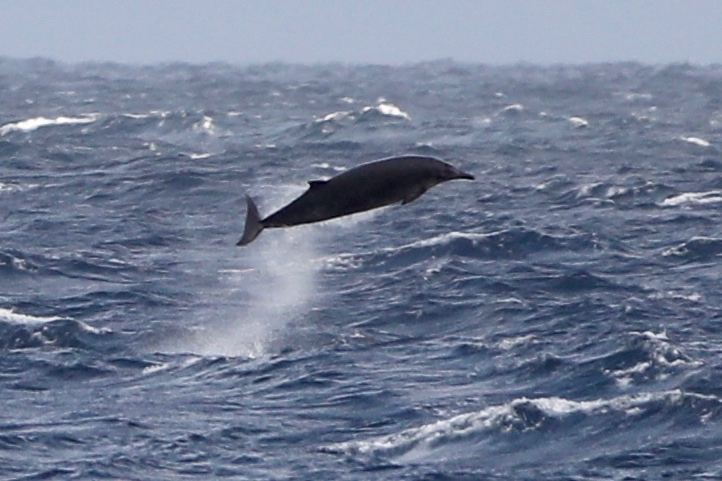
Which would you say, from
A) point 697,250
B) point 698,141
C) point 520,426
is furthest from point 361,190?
point 698,141

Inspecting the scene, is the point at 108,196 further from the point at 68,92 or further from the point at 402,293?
the point at 68,92

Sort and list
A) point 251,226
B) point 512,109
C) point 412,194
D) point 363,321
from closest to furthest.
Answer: point 412,194
point 251,226
point 363,321
point 512,109

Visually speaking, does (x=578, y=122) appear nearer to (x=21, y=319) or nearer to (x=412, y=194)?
(x=21, y=319)

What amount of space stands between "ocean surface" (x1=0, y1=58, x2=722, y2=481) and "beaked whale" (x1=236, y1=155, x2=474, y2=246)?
11.1 m

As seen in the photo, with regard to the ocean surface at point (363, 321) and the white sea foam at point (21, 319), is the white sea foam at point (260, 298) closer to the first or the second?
the ocean surface at point (363, 321)

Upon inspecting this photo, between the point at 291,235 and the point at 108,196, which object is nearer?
the point at 291,235

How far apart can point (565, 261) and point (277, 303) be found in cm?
768

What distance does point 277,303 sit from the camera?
137 feet

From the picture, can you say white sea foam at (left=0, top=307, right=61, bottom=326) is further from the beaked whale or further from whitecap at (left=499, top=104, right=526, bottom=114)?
whitecap at (left=499, top=104, right=526, bottom=114)

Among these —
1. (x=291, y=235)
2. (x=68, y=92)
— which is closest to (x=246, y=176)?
(x=291, y=235)

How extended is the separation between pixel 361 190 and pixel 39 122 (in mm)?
79829

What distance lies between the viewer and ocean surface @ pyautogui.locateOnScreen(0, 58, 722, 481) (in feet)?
95.6

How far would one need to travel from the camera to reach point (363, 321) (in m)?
38.6

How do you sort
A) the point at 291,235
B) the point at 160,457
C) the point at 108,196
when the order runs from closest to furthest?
the point at 160,457
the point at 291,235
the point at 108,196
